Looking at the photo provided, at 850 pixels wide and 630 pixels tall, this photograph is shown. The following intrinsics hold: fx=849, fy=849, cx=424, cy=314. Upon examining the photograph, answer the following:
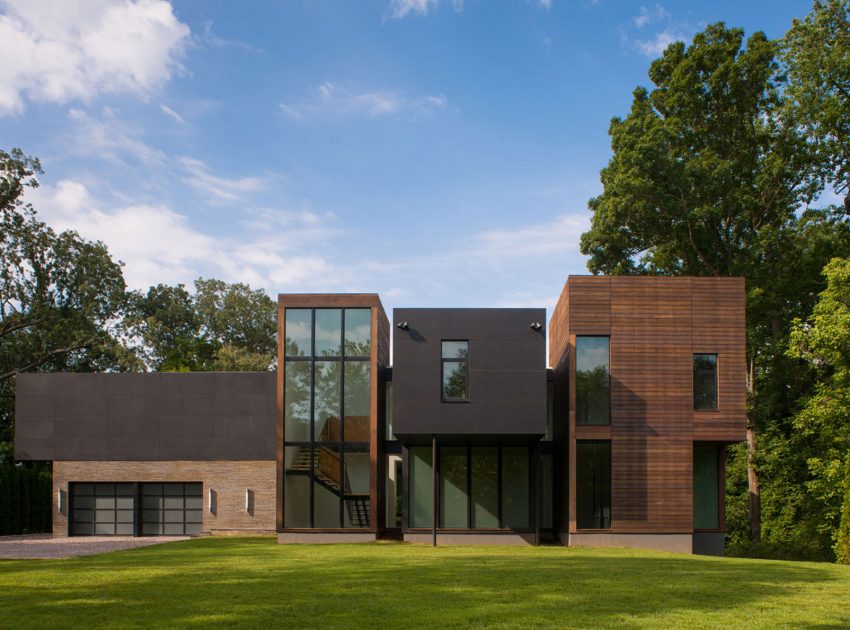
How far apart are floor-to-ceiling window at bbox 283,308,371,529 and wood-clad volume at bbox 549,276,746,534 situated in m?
5.92

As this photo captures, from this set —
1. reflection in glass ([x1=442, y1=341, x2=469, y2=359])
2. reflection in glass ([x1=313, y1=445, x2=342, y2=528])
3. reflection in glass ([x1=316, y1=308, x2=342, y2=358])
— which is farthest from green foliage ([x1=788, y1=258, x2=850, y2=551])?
reflection in glass ([x1=313, y1=445, x2=342, y2=528])

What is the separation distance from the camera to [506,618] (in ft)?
33.6

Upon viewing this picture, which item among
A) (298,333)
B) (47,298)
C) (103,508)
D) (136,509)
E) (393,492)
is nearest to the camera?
(298,333)

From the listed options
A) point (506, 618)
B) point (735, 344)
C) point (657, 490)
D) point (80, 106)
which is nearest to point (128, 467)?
point (80, 106)

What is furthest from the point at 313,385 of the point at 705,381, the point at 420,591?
the point at 420,591

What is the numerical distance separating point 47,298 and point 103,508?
69.4 ft

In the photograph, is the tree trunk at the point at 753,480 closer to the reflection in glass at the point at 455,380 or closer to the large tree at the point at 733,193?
the large tree at the point at 733,193

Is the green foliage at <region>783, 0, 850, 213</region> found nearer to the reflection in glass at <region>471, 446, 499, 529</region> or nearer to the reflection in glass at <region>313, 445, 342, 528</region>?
the reflection in glass at <region>471, 446, 499, 529</region>

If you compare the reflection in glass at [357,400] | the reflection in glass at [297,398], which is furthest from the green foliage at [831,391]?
the reflection in glass at [297,398]

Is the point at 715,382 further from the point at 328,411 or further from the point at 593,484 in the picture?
the point at 328,411

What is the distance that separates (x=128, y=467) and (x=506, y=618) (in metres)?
22.1

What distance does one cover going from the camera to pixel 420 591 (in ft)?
41.0

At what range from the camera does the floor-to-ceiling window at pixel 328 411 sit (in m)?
24.5

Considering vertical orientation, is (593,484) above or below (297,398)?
below
